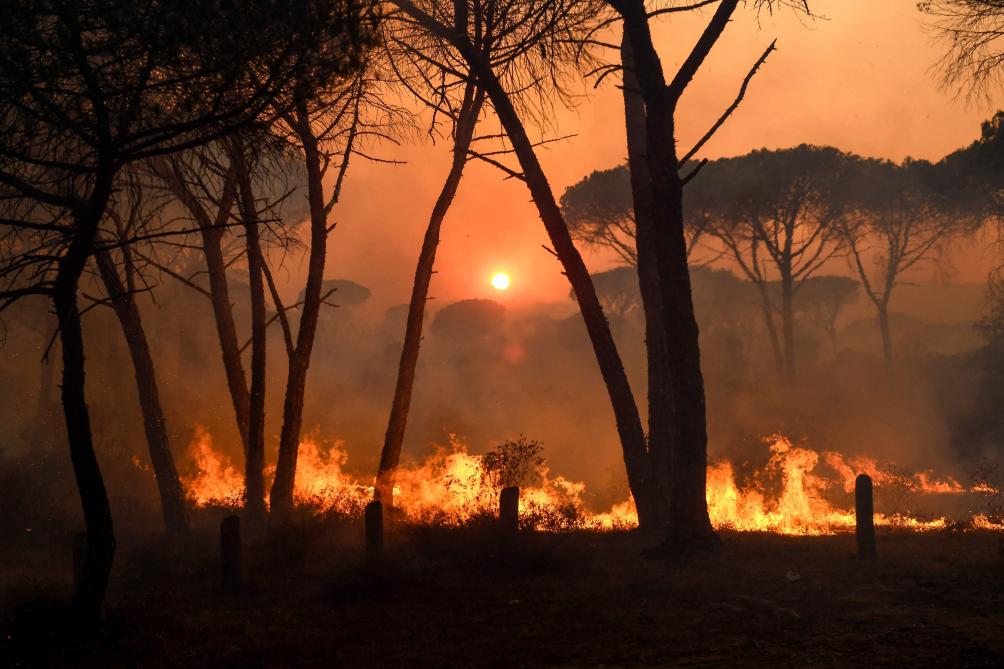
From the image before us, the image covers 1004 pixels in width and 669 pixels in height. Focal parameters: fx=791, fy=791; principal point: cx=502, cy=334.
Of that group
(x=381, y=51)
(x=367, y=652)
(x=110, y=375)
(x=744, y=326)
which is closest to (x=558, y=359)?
(x=744, y=326)

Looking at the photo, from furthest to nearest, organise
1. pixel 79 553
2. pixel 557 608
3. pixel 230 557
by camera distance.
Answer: pixel 230 557, pixel 79 553, pixel 557 608

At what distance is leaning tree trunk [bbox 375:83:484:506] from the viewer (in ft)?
45.9

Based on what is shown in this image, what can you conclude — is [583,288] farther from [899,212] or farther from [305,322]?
[899,212]

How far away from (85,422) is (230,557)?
2.48 metres

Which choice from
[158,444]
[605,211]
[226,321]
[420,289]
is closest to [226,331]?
[226,321]

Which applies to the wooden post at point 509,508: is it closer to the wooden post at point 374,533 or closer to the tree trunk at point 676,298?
the wooden post at point 374,533

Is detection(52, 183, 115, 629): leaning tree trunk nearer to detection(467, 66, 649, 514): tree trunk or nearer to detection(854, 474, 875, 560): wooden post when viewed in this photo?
detection(467, 66, 649, 514): tree trunk

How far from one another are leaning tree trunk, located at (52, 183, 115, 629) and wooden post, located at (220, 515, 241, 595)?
5.81 feet

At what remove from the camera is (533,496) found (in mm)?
16891

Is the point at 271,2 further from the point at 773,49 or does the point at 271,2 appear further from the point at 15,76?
the point at 773,49

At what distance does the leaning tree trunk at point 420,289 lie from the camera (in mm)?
13992

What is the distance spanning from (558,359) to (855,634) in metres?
41.8

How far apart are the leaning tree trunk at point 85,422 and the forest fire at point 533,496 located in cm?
527

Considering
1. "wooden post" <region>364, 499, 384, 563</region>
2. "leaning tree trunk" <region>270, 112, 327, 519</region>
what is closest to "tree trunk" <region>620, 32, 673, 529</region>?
"wooden post" <region>364, 499, 384, 563</region>
